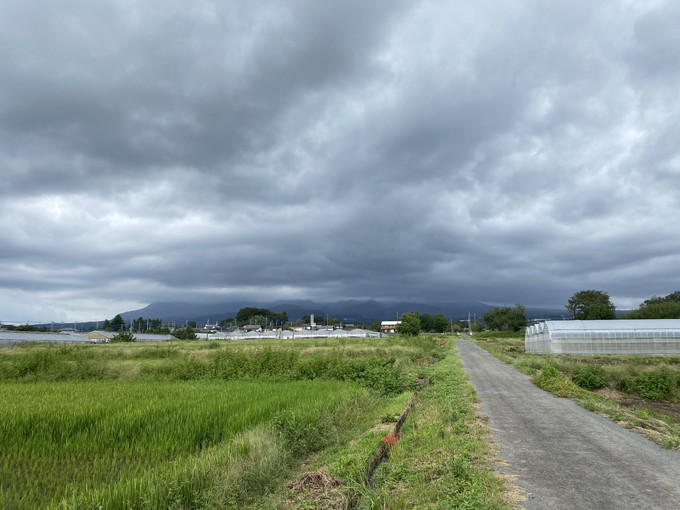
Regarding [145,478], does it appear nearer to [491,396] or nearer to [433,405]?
[433,405]

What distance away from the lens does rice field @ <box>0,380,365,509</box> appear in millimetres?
6301

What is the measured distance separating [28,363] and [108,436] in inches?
757

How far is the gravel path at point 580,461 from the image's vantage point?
5809 mm

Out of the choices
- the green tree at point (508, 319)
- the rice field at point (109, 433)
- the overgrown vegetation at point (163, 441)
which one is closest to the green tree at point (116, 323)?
the green tree at point (508, 319)

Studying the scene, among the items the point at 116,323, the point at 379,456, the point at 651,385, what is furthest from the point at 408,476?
the point at 116,323

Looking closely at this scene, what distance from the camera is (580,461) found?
7.59m

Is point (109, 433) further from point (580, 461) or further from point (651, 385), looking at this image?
point (651, 385)

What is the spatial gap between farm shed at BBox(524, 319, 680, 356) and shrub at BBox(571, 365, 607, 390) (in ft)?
65.8

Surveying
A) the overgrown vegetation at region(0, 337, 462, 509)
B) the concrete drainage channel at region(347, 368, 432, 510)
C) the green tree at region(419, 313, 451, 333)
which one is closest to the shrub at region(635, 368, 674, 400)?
the overgrown vegetation at region(0, 337, 462, 509)

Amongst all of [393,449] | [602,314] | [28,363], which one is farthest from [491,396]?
[602,314]

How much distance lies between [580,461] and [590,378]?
18673 millimetres

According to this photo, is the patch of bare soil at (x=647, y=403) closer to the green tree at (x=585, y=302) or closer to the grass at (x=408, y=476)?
the grass at (x=408, y=476)

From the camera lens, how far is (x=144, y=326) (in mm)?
172000

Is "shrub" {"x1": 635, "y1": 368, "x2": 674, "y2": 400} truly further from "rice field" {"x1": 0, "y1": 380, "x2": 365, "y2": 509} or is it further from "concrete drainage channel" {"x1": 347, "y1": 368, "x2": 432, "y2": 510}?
"rice field" {"x1": 0, "y1": 380, "x2": 365, "y2": 509}
